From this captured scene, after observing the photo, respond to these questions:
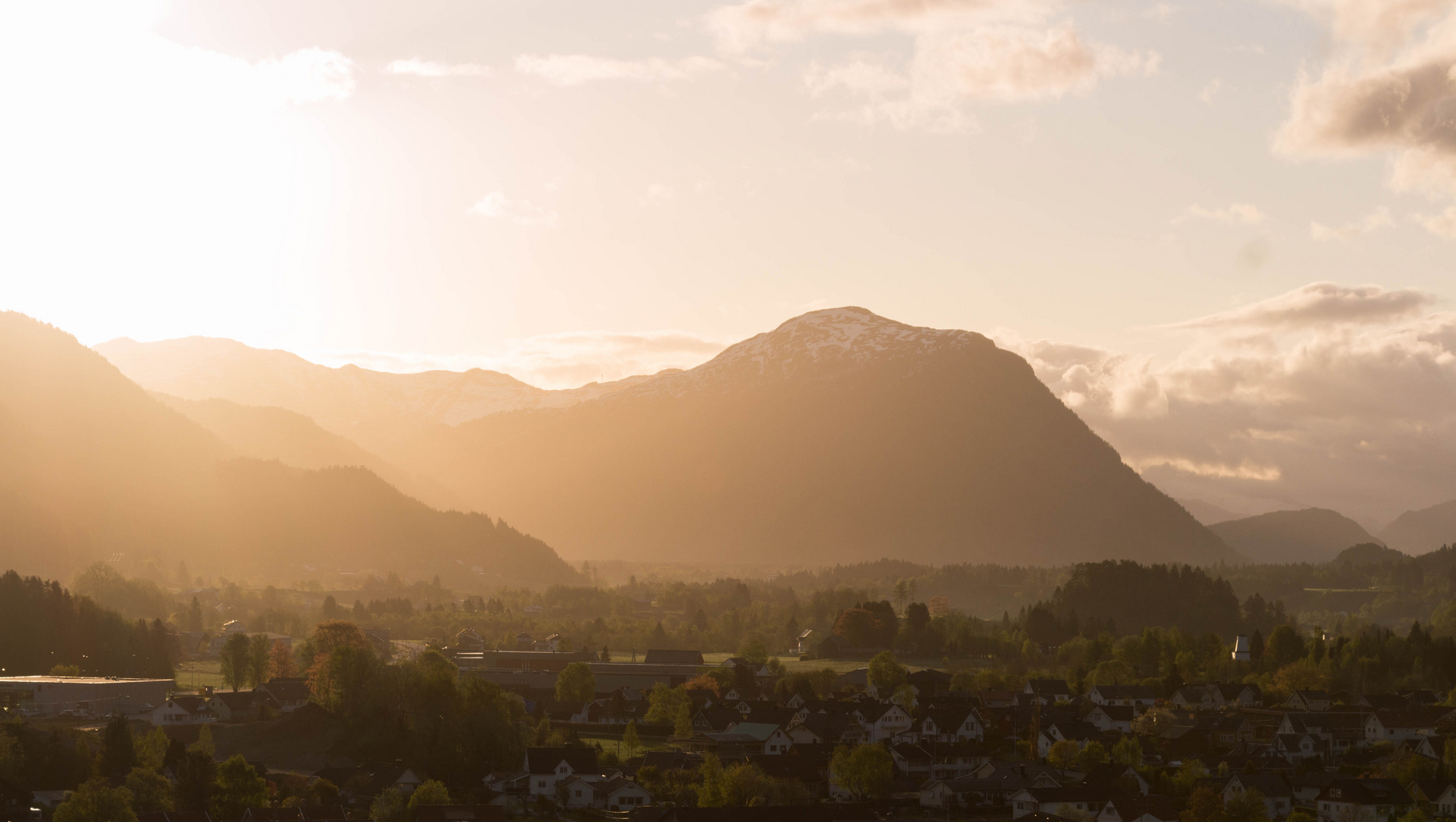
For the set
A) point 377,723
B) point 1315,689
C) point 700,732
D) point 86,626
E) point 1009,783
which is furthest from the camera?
point 86,626

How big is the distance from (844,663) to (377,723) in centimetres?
8346

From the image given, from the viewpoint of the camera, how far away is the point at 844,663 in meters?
187

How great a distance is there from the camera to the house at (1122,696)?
138 meters

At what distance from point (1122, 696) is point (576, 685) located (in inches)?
2011

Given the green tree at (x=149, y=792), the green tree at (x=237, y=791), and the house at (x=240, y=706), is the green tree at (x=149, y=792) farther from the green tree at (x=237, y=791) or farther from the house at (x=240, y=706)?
the house at (x=240, y=706)

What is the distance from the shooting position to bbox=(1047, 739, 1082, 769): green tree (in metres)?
108

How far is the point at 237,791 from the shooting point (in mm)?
88562

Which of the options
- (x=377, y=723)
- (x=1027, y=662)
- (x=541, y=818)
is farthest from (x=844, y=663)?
(x=541, y=818)

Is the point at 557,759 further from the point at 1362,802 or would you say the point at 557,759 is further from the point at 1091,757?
the point at 1362,802

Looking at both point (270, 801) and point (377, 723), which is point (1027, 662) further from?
point (270, 801)

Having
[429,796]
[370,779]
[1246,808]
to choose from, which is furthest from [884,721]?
[429,796]

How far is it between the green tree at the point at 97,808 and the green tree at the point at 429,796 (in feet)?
50.1

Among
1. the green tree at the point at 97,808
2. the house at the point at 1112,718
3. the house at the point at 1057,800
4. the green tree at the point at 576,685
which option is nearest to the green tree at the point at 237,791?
the green tree at the point at 97,808

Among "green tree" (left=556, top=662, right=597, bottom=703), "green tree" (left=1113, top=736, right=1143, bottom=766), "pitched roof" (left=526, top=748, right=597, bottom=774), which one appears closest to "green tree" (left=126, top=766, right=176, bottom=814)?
"pitched roof" (left=526, top=748, right=597, bottom=774)
